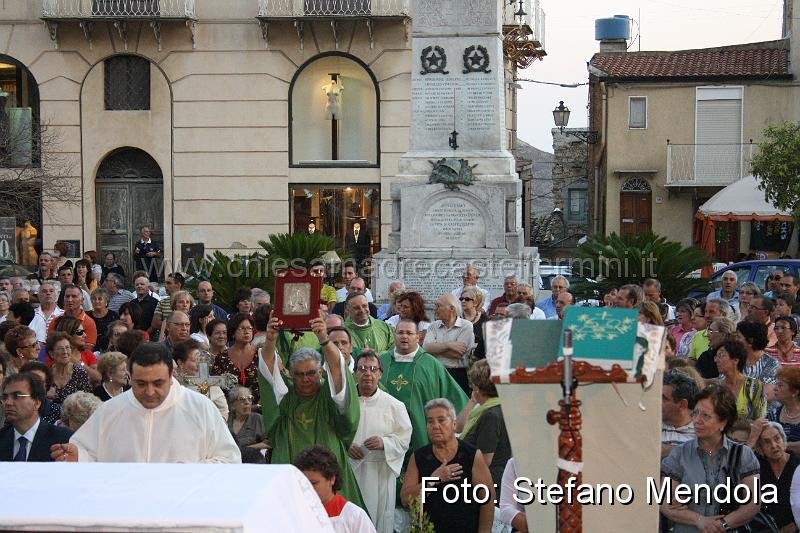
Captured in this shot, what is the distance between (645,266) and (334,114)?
520 inches

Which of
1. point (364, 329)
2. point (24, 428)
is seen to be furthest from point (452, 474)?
point (364, 329)

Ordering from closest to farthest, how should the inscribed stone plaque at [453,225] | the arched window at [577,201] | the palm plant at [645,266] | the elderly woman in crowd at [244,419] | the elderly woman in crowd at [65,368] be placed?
the elderly woman in crowd at [244,419]
the elderly woman in crowd at [65,368]
the palm plant at [645,266]
the inscribed stone plaque at [453,225]
the arched window at [577,201]

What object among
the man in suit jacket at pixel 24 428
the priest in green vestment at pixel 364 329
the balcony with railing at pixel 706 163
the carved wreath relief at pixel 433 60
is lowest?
the man in suit jacket at pixel 24 428

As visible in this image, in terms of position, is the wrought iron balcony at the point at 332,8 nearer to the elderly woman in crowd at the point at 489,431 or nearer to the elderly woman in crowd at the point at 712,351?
the elderly woman in crowd at the point at 712,351

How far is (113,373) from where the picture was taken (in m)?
10.3

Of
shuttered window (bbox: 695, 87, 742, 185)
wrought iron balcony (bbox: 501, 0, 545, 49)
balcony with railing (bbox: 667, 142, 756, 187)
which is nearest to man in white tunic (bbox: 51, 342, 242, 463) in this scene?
wrought iron balcony (bbox: 501, 0, 545, 49)

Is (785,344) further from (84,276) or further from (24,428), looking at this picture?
(84,276)

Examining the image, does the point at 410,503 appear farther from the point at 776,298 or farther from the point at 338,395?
the point at 776,298

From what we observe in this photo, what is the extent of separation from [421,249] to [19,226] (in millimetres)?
13764

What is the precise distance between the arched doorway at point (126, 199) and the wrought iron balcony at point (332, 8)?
4.20 m

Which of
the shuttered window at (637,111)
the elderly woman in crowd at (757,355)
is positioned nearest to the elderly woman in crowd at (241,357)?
the elderly woman in crowd at (757,355)

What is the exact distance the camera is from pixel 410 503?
322 inches

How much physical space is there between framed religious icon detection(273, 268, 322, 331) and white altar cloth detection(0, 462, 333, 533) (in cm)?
342

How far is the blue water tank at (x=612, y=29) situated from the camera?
150 ft
